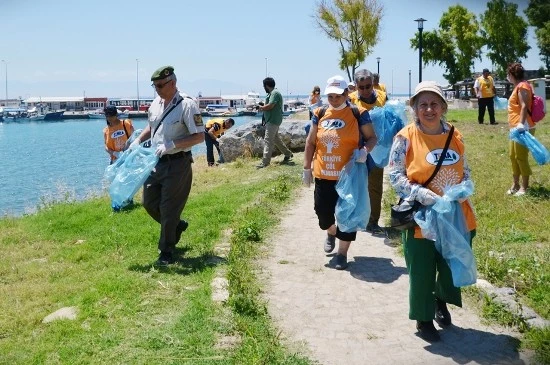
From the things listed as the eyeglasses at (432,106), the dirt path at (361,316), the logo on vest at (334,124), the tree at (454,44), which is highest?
the tree at (454,44)

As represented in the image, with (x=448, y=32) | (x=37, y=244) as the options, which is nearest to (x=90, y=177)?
(x=37, y=244)

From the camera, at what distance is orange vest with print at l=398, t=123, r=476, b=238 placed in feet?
14.2

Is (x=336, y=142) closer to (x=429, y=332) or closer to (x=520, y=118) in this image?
(x=429, y=332)

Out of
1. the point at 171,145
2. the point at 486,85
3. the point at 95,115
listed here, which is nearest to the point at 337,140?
→ the point at 171,145

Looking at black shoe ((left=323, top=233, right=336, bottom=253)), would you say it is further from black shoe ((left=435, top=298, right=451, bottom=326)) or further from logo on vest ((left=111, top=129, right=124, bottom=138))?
logo on vest ((left=111, top=129, right=124, bottom=138))

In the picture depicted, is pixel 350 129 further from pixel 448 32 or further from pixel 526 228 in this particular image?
pixel 448 32

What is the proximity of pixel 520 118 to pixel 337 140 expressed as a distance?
12.5 ft

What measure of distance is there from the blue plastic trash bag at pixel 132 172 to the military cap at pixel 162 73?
0.77 m

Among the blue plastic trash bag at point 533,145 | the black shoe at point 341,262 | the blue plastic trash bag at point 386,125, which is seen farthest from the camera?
the blue plastic trash bag at point 533,145

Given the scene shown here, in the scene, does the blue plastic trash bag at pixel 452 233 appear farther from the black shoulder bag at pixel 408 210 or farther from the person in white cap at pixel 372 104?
the person in white cap at pixel 372 104

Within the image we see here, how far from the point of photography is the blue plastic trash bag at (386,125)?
734 cm

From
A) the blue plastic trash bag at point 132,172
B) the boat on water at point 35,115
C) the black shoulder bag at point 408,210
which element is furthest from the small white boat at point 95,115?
the black shoulder bag at point 408,210

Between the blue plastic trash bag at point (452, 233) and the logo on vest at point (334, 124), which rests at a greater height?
the logo on vest at point (334, 124)

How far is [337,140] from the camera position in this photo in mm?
6199
